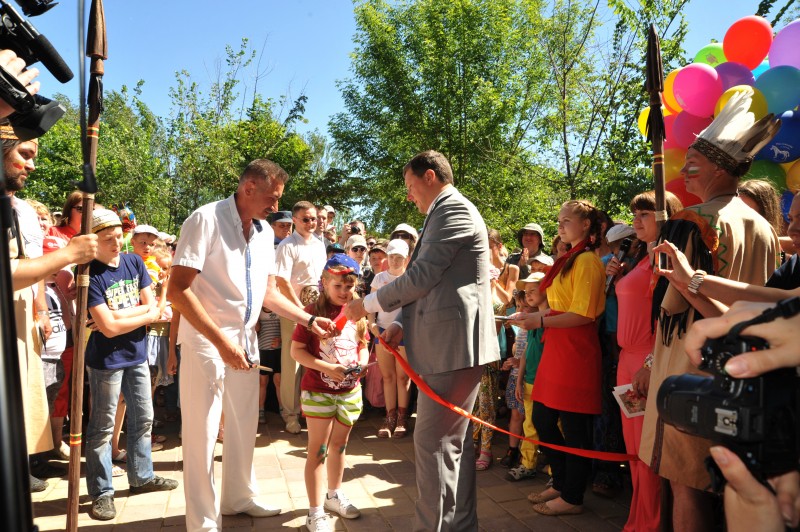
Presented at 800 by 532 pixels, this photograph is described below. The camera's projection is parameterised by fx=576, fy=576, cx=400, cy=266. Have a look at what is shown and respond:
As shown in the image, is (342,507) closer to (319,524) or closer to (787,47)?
(319,524)

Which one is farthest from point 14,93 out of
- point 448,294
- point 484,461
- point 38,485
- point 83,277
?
point 484,461

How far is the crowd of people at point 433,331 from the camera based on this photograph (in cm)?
271

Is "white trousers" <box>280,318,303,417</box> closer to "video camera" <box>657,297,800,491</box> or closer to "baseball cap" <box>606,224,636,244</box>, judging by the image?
"baseball cap" <box>606,224,636,244</box>

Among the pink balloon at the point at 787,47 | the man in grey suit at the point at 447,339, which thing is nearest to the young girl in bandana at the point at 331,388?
the man in grey suit at the point at 447,339

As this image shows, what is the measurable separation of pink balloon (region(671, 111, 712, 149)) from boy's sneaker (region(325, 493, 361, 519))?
410 cm

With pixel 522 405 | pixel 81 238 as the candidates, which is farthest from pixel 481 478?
pixel 81 238

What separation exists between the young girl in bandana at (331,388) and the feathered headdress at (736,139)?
2307 mm

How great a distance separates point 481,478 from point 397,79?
57.8ft

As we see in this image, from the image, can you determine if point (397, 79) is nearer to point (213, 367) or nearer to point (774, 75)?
point (774, 75)

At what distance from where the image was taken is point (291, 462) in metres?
5.34

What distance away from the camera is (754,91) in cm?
460

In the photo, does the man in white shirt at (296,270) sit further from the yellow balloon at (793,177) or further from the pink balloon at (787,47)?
the pink balloon at (787,47)

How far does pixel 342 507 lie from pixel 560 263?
2.35 m

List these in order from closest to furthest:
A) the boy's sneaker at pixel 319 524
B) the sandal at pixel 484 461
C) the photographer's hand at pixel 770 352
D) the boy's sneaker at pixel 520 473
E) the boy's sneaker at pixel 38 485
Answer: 1. the photographer's hand at pixel 770 352
2. the boy's sneaker at pixel 319 524
3. the boy's sneaker at pixel 38 485
4. the boy's sneaker at pixel 520 473
5. the sandal at pixel 484 461
